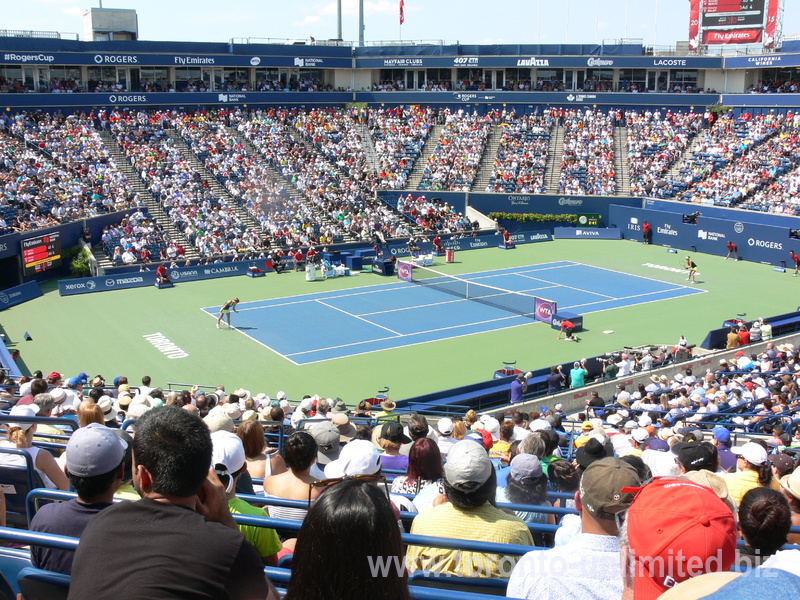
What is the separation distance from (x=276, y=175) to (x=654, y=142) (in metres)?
27.2

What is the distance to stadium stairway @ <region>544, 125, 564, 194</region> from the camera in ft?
184

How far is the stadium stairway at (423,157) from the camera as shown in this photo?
186 ft

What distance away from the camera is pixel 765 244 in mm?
44656

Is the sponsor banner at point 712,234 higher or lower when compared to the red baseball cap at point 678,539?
lower

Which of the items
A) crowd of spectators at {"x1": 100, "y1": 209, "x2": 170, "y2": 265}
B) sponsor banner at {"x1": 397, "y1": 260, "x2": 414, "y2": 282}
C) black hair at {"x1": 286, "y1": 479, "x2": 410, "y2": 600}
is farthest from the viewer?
sponsor banner at {"x1": 397, "y1": 260, "x2": 414, "y2": 282}

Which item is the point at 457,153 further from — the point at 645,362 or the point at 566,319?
the point at 645,362

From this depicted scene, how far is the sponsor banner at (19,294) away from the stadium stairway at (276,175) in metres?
17.4

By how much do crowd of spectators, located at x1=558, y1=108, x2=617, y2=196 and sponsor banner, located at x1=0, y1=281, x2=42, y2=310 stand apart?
34.4 metres

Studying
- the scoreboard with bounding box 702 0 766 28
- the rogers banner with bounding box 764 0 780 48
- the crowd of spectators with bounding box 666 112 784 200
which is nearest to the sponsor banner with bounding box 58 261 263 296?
the crowd of spectators with bounding box 666 112 784 200

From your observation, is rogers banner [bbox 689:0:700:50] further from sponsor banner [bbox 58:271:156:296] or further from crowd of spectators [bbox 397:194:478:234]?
sponsor banner [bbox 58:271:156:296]

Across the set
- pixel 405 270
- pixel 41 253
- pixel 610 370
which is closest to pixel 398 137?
pixel 405 270

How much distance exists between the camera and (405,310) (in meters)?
34.9

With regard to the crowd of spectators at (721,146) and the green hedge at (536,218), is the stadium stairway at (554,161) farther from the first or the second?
the crowd of spectators at (721,146)

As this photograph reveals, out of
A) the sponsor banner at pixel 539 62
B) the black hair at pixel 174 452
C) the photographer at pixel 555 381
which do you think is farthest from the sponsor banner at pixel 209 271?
the black hair at pixel 174 452
